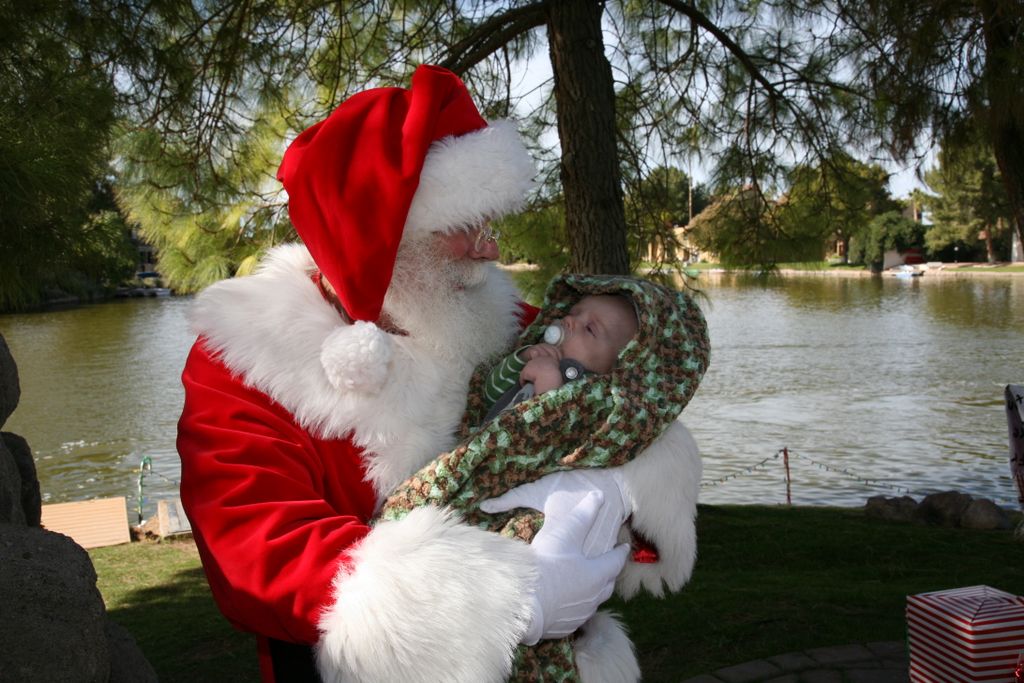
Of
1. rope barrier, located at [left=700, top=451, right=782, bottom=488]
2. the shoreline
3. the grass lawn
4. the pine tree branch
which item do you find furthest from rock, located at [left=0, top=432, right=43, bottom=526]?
the shoreline

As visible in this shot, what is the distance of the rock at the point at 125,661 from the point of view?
1.73 m

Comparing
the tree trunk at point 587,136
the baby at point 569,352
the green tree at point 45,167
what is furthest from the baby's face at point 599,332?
the tree trunk at point 587,136

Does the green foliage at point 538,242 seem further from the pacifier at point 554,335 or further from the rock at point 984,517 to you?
the pacifier at point 554,335

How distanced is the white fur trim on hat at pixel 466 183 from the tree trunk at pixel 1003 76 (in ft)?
11.1

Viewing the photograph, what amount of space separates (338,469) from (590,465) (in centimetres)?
45

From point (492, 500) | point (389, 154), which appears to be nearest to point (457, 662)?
point (492, 500)

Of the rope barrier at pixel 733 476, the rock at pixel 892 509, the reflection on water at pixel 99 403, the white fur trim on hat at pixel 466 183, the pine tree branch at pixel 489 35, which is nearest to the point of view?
the white fur trim on hat at pixel 466 183

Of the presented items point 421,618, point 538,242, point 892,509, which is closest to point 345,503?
point 421,618

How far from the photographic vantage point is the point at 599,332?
1878 mm

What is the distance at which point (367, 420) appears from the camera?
1628mm

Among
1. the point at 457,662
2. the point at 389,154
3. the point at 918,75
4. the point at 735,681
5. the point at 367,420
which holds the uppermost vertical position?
the point at 918,75

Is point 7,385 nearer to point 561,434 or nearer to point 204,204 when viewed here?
point 561,434

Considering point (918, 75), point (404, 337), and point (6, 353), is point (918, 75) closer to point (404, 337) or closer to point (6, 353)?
point (404, 337)

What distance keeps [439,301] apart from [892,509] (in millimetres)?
5889
